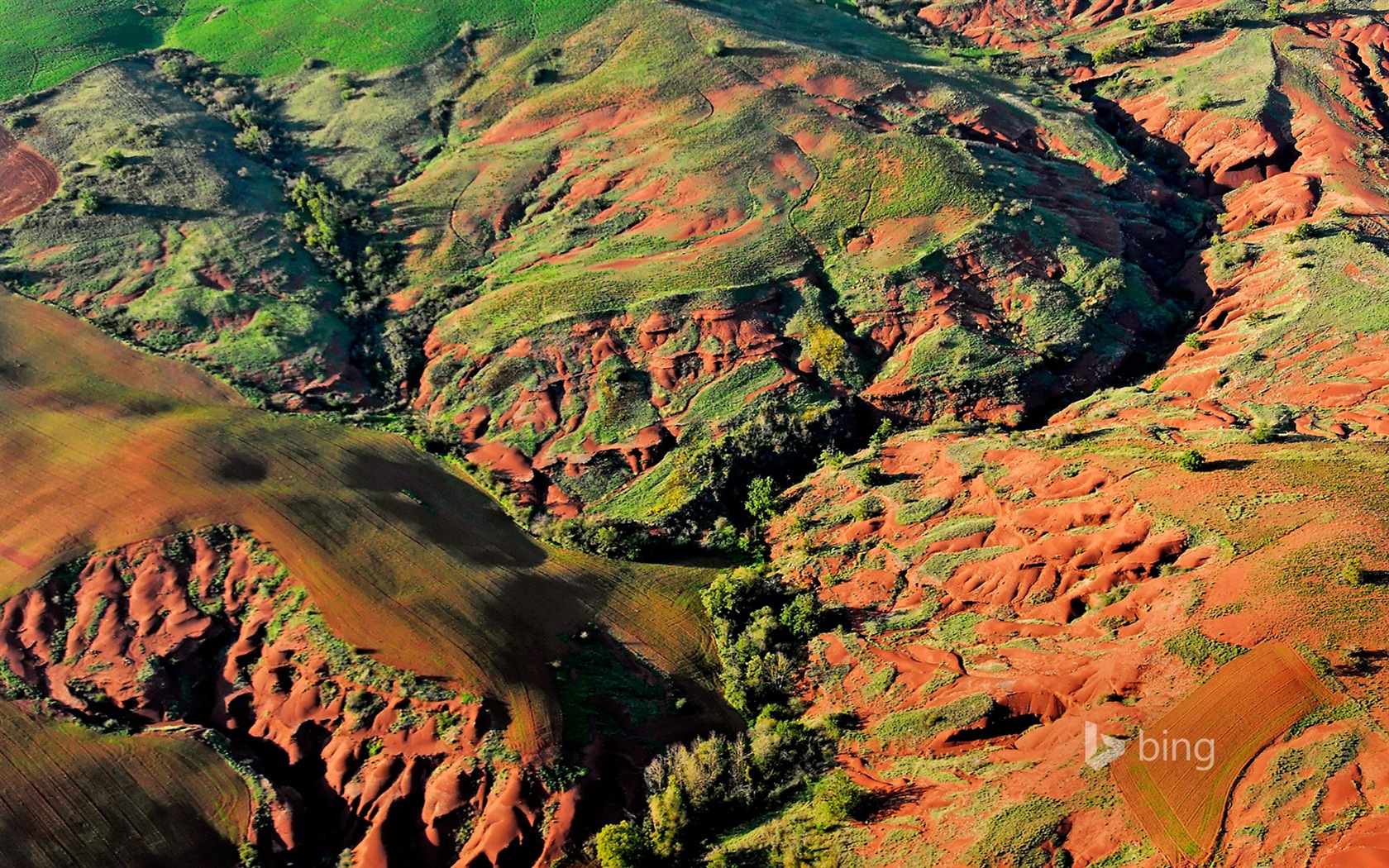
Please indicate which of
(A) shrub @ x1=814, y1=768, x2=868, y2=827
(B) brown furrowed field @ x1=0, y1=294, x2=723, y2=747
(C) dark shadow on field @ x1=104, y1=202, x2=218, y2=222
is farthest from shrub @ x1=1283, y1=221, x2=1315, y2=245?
(C) dark shadow on field @ x1=104, y1=202, x2=218, y2=222

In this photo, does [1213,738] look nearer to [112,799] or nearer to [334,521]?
[334,521]

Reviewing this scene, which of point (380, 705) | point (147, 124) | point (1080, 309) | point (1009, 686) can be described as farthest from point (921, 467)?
point (147, 124)

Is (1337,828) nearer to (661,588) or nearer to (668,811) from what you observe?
(668,811)

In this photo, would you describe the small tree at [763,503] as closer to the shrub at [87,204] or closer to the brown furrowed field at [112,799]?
the brown furrowed field at [112,799]

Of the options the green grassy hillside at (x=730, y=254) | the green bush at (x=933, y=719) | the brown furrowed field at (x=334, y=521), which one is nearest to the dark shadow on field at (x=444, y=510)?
the brown furrowed field at (x=334, y=521)

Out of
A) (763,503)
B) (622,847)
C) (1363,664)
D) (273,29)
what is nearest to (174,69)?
(273,29)

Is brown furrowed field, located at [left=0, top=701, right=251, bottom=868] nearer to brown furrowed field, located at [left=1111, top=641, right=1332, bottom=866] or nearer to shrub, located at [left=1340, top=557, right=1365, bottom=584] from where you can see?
brown furrowed field, located at [left=1111, top=641, right=1332, bottom=866]
